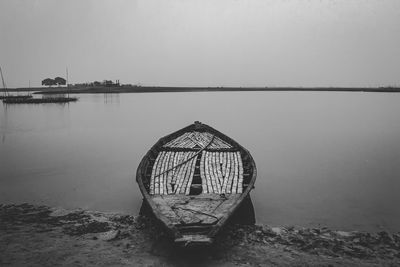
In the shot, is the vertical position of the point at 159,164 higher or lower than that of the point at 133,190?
higher

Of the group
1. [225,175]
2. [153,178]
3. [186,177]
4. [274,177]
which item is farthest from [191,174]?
[274,177]

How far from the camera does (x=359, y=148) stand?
74.4 feet

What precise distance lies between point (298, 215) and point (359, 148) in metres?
15.0

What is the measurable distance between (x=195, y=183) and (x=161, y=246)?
338cm

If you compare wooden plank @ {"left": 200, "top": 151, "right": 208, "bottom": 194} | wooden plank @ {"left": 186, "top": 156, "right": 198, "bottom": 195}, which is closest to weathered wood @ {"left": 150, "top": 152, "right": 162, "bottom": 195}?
wooden plank @ {"left": 186, "top": 156, "right": 198, "bottom": 195}

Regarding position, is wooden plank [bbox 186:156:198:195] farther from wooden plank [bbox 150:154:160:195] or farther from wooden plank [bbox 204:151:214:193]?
wooden plank [bbox 150:154:160:195]

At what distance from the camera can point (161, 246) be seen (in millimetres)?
7699

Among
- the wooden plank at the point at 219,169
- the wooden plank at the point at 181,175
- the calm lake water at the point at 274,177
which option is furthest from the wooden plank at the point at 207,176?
the calm lake water at the point at 274,177

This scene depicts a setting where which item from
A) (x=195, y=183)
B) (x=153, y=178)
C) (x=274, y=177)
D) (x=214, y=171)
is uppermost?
(x=214, y=171)

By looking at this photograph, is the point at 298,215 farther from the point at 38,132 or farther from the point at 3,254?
the point at 38,132

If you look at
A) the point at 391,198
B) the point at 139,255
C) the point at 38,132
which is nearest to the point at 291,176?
the point at 391,198

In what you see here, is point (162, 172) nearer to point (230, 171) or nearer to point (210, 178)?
point (210, 178)

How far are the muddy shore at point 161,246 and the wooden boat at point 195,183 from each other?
59cm

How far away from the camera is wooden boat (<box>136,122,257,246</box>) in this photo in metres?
→ 7.14
